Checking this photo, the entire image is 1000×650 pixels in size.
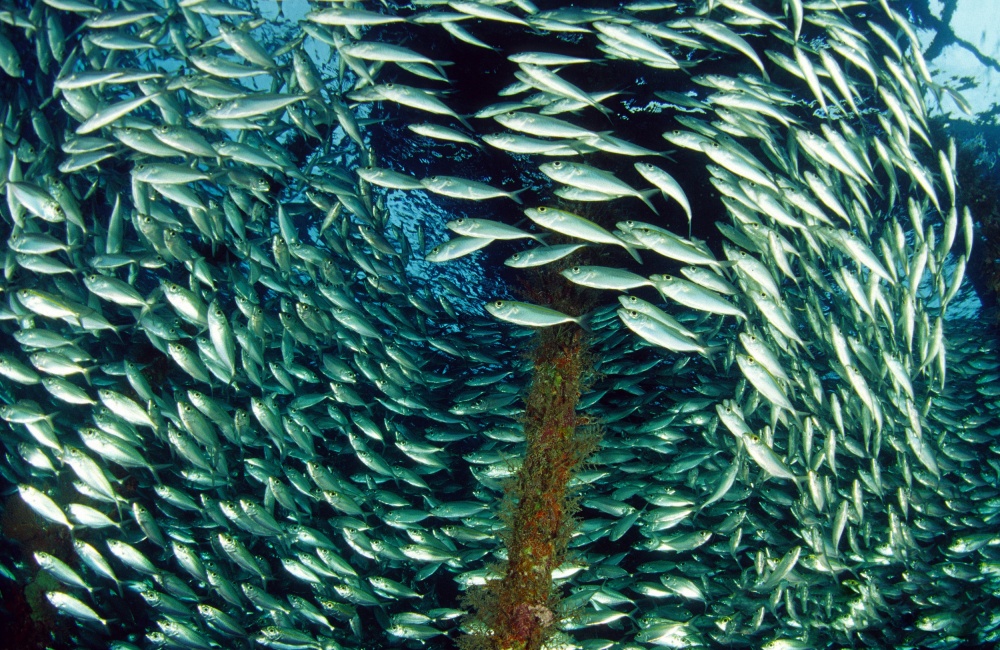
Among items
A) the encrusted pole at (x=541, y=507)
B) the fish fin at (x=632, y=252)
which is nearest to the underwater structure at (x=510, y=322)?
the encrusted pole at (x=541, y=507)

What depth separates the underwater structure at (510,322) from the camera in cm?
464

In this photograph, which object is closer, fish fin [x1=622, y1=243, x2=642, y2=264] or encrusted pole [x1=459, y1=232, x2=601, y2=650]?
fish fin [x1=622, y1=243, x2=642, y2=264]

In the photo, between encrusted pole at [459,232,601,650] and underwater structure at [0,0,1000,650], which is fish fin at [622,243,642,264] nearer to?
underwater structure at [0,0,1000,650]

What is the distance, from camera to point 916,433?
5.73 metres

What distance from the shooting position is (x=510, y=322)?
677 centimetres

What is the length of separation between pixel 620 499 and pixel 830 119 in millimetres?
5997

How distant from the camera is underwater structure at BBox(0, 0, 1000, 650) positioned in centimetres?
464

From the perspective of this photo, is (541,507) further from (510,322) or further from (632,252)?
(510,322)

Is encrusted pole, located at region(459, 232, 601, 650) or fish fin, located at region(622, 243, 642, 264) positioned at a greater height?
fish fin, located at region(622, 243, 642, 264)

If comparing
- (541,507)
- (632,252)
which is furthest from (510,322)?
(632,252)

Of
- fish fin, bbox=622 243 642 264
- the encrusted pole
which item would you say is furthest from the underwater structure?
fish fin, bbox=622 243 642 264

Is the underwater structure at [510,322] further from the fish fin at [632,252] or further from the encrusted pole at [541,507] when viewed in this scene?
the fish fin at [632,252]

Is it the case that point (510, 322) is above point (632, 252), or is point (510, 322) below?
above

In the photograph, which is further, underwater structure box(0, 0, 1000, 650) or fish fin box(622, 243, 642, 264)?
underwater structure box(0, 0, 1000, 650)
